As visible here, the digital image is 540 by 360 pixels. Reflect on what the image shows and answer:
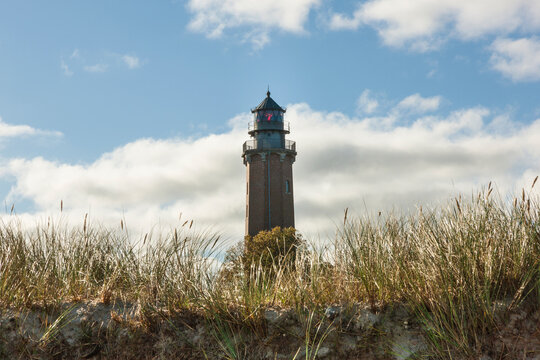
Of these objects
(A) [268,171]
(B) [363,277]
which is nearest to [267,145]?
(A) [268,171]

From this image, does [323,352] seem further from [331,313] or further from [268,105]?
[268,105]

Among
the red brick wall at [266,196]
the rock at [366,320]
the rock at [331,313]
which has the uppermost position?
the red brick wall at [266,196]

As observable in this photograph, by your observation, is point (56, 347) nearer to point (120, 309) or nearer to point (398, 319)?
point (120, 309)

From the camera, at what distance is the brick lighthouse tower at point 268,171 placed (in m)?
39.0

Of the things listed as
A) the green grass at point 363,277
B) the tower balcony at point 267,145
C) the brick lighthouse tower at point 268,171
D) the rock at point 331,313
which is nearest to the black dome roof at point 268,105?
the brick lighthouse tower at point 268,171

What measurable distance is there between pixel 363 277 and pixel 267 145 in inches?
1415

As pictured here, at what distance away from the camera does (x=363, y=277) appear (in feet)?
15.2

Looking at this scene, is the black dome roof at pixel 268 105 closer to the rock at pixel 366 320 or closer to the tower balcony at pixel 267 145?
the tower balcony at pixel 267 145

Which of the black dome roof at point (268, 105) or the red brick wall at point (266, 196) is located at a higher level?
the black dome roof at point (268, 105)

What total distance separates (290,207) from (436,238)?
35.1 m

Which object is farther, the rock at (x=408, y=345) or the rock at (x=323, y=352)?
the rock at (x=323, y=352)

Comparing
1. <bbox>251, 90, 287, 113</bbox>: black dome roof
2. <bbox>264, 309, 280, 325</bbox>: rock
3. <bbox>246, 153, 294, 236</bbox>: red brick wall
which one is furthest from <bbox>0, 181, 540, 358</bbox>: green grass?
<bbox>251, 90, 287, 113</bbox>: black dome roof

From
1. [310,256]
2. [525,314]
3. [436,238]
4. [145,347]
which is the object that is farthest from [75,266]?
[525,314]

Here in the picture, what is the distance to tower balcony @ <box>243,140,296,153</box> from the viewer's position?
4031 cm
